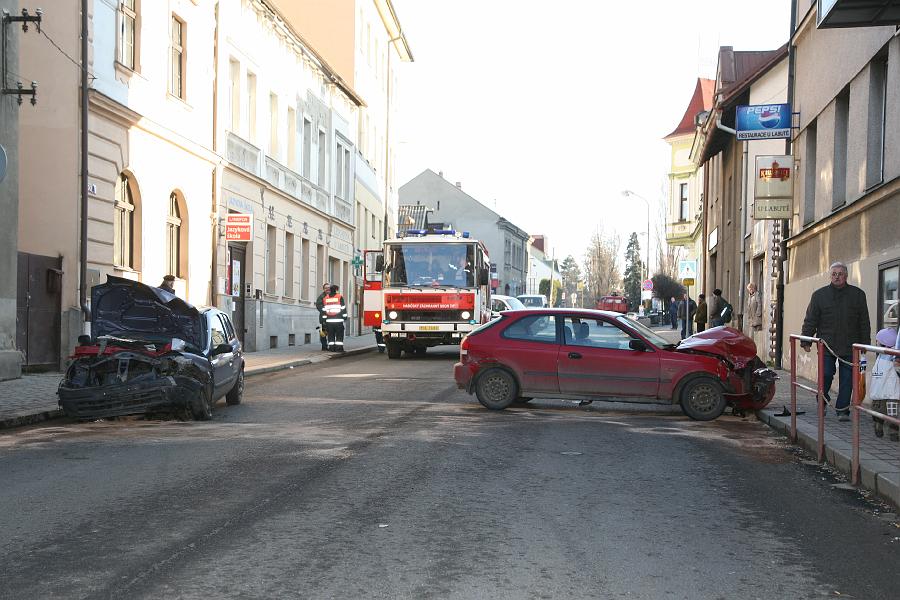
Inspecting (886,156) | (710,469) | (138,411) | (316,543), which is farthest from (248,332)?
(316,543)

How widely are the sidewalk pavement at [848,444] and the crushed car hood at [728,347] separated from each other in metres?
0.74

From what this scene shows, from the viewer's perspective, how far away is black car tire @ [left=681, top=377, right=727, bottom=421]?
1291 cm

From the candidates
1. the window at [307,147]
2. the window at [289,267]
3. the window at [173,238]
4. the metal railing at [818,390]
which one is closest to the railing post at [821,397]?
the metal railing at [818,390]

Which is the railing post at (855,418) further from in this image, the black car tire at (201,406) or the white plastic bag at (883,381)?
the black car tire at (201,406)

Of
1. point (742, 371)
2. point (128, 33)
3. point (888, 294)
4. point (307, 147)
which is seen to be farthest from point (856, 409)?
point (307, 147)

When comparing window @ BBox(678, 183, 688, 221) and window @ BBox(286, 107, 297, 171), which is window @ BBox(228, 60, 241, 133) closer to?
window @ BBox(286, 107, 297, 171)

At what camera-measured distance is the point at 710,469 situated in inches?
353

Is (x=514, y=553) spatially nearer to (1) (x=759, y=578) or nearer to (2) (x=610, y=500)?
(1) (x=759, y=578)

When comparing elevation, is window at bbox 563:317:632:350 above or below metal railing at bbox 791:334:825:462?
above

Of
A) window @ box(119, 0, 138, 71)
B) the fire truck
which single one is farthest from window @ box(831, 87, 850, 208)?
window @ box(119, 0, 138, 71)

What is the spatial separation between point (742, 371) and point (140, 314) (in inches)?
299

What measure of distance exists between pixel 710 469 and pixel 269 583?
16.5 ft

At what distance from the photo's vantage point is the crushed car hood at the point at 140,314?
13.1 meters

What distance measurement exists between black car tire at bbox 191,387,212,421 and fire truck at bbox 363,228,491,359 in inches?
513
